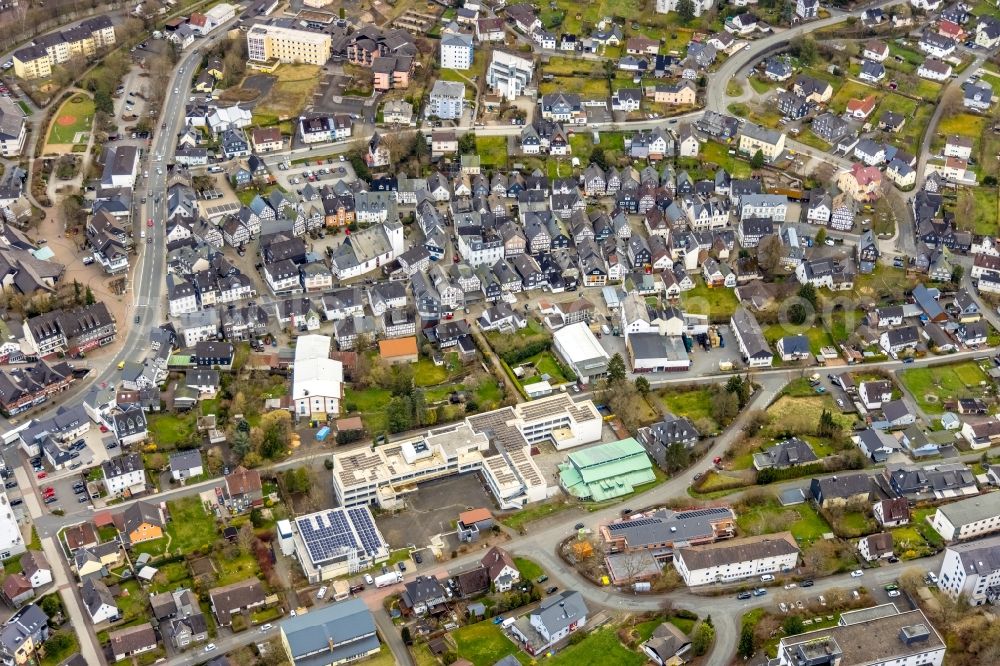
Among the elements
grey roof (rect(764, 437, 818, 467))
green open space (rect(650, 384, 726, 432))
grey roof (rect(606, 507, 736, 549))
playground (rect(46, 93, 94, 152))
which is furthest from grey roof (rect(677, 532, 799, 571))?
playground (rect(46, 93, 94, 152))

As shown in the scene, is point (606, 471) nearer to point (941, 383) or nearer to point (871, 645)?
point (871, 645)

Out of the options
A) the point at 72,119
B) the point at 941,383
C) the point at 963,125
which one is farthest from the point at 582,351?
the point at 72,119

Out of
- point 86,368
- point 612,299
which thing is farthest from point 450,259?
point 86,368

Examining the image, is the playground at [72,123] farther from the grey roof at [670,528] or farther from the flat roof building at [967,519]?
the flat roof building at [967,519]

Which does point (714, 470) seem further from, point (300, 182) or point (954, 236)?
point (300, 182)

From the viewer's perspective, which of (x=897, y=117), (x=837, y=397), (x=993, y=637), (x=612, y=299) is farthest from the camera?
(x=897, y=117)
